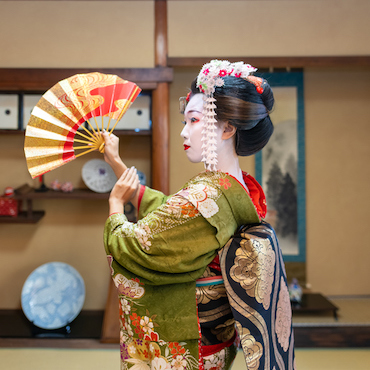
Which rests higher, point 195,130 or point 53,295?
point 195,130

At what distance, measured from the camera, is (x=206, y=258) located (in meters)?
1.42

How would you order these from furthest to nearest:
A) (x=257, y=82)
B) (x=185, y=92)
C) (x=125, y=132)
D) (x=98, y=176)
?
(x=185, y=92), (x=98, y=176), (x=125, y=132), (x=257, y=82)

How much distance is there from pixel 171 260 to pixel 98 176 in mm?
2464

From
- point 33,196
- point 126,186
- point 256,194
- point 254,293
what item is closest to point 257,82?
point 256,194

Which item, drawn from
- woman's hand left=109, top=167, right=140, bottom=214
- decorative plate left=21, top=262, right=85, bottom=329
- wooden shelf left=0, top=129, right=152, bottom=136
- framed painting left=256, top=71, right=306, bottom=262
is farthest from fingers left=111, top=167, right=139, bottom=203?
framed painting left=256, top=71, right=306, bottom=262

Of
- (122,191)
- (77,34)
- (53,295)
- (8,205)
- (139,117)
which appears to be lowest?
(53,295)

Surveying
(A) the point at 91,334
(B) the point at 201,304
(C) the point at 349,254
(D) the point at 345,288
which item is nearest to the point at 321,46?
(C) the point at 349,254

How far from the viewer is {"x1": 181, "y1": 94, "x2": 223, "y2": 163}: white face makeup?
4.93 feet

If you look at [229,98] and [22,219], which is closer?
[229,98]

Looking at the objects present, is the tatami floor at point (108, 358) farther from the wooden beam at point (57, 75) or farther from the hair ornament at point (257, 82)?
the hair ornament at point (257, 82)

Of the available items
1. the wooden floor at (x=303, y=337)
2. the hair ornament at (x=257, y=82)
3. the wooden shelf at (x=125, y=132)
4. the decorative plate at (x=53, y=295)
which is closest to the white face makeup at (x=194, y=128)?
the hair ornament at (x=257, y=82)

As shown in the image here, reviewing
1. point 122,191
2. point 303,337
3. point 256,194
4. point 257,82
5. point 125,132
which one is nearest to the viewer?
point 257,82

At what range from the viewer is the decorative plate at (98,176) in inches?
143

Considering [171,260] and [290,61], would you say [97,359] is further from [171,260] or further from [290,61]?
[290,61]
